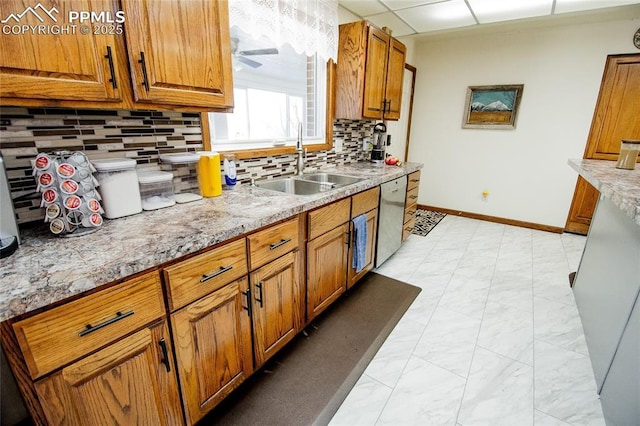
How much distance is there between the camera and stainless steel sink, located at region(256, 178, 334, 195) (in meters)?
2.14

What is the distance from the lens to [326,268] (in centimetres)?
184

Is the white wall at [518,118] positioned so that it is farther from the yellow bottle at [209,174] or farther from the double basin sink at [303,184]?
the yellow bottle at [209,174]

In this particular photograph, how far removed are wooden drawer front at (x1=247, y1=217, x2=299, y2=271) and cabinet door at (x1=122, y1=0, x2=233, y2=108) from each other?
2.18ft

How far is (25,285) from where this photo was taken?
714mm

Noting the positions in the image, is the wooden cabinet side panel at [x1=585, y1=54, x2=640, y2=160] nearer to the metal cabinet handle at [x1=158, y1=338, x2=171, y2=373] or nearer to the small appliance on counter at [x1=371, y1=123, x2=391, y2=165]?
the small appliance on counter at [x1=371, y1=123, x2=391, y2=165]

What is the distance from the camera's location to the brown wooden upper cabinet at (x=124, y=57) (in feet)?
2.78

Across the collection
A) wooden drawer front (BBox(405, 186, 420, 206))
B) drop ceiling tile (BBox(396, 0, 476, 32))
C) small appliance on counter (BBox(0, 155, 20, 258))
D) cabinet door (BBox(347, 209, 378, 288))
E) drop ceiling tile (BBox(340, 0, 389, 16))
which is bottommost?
cabinet door (BBox(347, 209, 378, 288))

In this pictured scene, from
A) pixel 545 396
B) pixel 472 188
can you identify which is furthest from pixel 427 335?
pixel 472 188

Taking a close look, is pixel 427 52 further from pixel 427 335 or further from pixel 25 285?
pixel 25 285

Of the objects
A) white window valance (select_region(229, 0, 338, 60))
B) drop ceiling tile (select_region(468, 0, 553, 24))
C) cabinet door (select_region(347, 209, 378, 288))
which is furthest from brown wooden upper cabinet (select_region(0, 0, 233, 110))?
drop ceiling tile (select_region(468, 0, 553, 24))

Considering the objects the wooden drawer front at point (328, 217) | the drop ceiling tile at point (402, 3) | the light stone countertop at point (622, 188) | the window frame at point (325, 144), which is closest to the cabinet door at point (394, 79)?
the drop ceiling tile at point (402, 3)

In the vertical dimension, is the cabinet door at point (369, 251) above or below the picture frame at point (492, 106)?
below

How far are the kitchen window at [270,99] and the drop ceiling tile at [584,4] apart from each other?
2308 mm

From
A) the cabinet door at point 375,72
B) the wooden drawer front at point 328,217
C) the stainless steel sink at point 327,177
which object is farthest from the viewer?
the cabinet door at point 375,72
